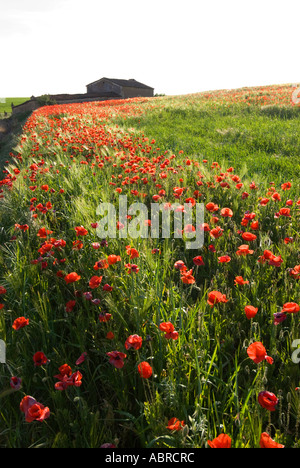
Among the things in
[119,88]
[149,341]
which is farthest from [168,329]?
[119,88]

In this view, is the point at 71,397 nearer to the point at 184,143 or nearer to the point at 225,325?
the point at 225,325

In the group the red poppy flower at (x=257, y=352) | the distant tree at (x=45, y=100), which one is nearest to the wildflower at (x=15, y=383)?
the red poppy flower at (x=257, y=352)

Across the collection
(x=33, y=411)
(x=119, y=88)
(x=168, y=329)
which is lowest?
(x=33, y=411)

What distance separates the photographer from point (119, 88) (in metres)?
42.0

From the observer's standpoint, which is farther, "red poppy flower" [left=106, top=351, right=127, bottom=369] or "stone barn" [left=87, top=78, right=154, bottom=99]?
"stone barn" [left=87, top=78, right=154, bottom=99]

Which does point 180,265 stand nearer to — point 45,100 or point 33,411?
point 33,411

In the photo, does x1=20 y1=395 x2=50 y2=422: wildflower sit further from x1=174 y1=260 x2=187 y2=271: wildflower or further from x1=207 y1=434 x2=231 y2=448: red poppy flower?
x1=174 y1=260 x2=187 y2=271: wildflower

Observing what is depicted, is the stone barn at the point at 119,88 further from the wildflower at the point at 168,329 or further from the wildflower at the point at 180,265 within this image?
the wildflower at the point at 168,329

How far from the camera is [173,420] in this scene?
1.22 meters

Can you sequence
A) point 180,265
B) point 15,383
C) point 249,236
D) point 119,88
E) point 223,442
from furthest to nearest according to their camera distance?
1. point 119,88
2. point 249,236
3. point 180,265
4. point 15,383
5. point 223,442

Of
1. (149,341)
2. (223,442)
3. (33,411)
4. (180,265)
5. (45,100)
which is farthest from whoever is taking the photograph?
(45,100)

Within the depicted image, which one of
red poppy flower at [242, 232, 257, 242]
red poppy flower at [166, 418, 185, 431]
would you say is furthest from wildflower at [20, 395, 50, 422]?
red poppy flower at [242, 232, 257, 242]

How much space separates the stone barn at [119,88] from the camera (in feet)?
139

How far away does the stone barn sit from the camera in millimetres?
42338
